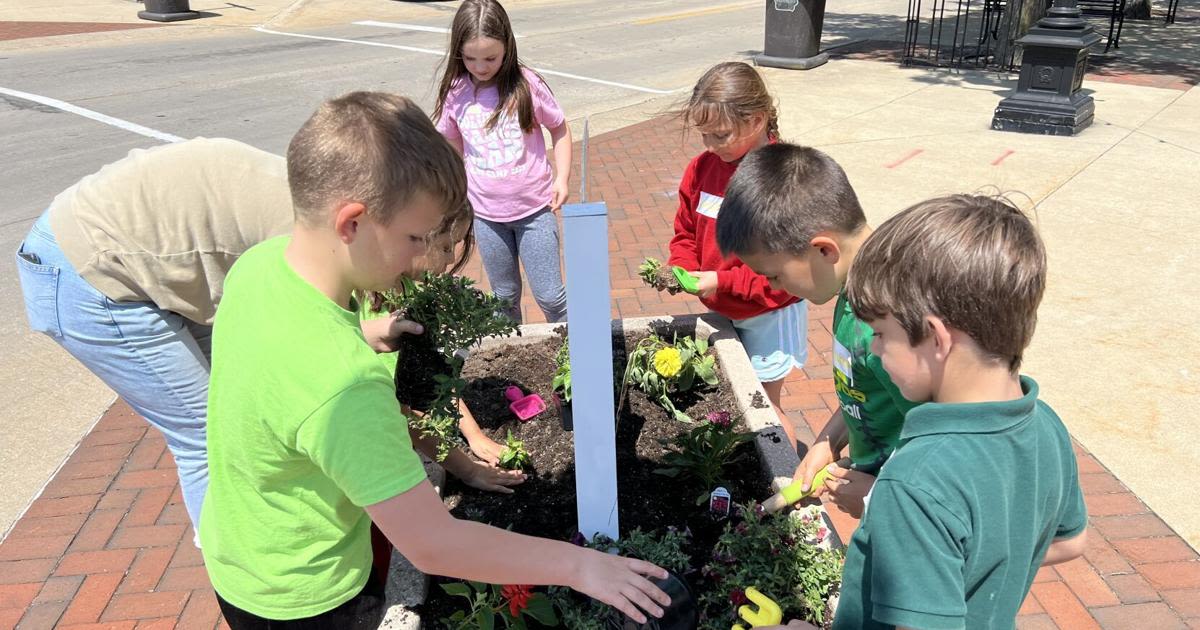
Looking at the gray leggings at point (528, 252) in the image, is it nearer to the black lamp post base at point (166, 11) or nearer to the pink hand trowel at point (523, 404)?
the pink hand trowel at point (523, 404)

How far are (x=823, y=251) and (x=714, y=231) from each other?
0.83 m

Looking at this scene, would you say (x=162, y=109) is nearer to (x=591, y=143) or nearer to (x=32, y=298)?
(x=591, y=143)

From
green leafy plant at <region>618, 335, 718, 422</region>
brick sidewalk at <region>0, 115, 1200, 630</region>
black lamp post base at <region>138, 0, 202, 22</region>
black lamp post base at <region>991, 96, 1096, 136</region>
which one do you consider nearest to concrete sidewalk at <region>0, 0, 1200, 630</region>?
brick sidewalk at <region>0, 115, 1200, 630</region>

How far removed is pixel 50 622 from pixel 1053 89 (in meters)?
8.43

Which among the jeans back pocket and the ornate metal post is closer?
the jeans back pocket

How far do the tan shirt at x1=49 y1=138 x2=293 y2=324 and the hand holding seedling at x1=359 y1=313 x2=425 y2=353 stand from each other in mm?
336

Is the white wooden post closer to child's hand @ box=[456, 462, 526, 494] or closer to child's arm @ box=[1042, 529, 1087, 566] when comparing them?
child's hand @ box=[456, 462, 526, 494]

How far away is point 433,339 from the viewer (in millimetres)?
2256

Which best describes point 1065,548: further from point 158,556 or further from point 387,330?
point 158,556

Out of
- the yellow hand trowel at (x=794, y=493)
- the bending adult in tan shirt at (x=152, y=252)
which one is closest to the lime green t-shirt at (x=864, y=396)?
the yellow hand trowel at (x=794, y=493)

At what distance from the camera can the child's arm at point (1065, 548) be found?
1.49 m

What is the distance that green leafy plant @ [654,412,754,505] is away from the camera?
8.27 feet

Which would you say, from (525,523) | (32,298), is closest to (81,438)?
(32,298)

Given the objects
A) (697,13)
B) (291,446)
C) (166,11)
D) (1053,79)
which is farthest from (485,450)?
(166,11)
